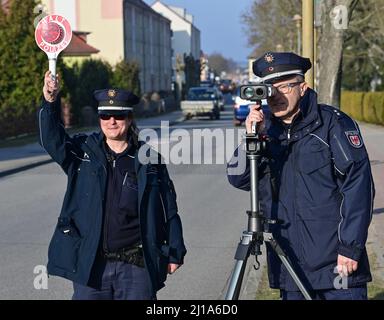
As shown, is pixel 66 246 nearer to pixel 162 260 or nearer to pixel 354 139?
pixel 162 260

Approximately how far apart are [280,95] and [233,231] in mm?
6630

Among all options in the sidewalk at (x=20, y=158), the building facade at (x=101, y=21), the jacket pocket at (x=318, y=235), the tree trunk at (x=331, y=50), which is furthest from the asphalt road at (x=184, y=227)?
the building facade at (x=101, y=21)

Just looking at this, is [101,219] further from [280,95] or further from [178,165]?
[178,165]

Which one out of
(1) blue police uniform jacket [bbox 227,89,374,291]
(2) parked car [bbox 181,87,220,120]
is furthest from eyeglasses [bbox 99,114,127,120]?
(2) parked car [bbox 181,87,220,120]

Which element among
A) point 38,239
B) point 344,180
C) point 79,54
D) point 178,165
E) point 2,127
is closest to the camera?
point 344,180

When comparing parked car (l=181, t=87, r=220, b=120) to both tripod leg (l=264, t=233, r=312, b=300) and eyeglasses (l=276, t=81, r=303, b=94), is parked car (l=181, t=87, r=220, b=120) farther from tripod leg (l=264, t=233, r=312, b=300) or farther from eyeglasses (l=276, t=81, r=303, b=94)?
tripod leg (l=264, t=233, r=312, b=300)

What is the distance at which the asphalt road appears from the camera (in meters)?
7.50

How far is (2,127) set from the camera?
29.1m

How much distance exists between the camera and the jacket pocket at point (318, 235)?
407 centimetres

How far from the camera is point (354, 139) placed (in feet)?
13.3

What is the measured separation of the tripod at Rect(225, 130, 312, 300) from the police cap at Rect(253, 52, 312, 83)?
1.21 feet

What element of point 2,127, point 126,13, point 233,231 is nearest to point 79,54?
point 126,13

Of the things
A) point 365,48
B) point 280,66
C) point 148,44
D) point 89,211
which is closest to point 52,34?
point 89,211

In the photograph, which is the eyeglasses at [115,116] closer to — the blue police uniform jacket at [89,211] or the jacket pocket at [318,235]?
the blue police uniform jacket at [89,211]
